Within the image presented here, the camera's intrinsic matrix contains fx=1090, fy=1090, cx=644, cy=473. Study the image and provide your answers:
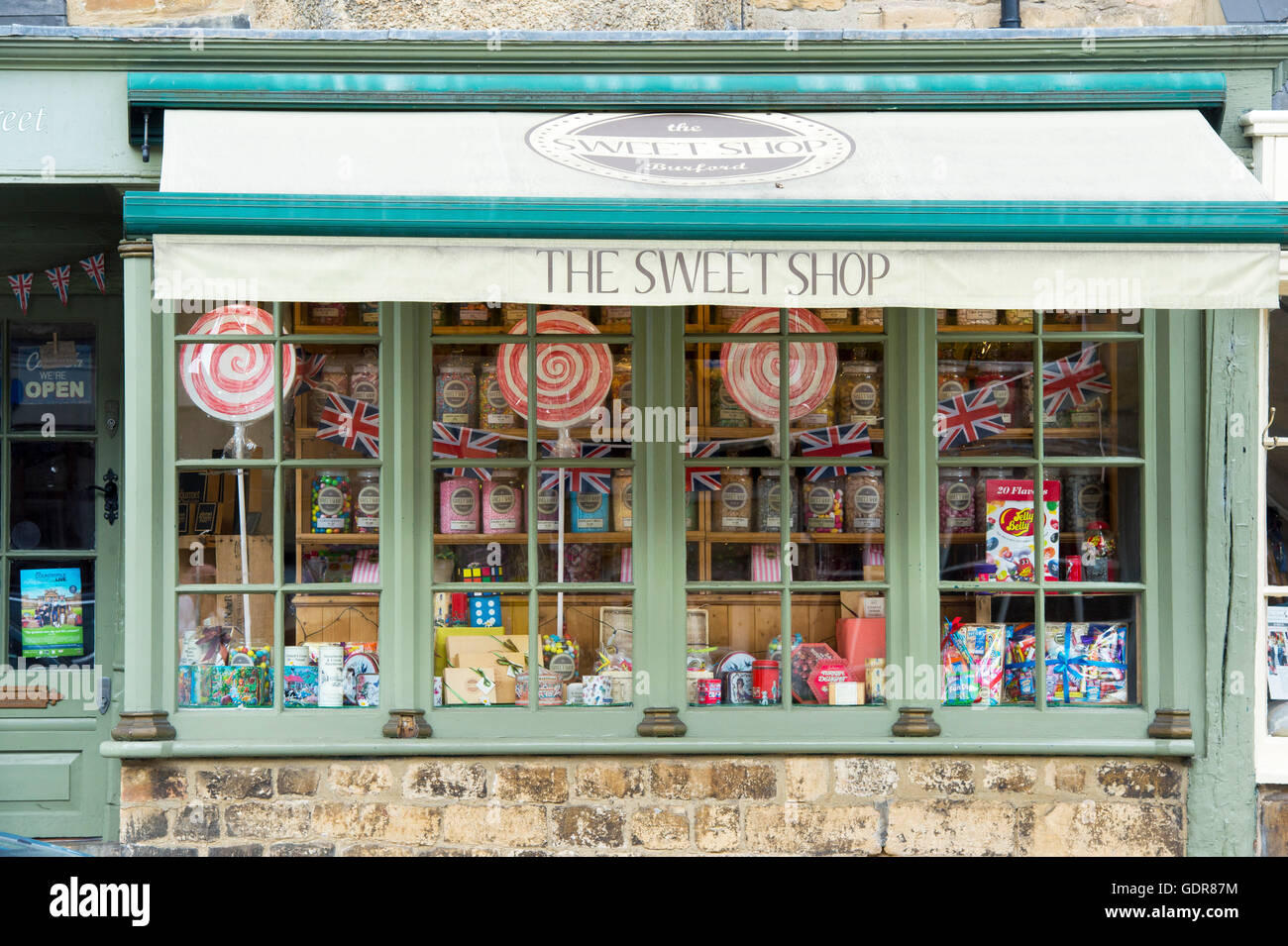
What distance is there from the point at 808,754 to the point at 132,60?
4160 millimetres

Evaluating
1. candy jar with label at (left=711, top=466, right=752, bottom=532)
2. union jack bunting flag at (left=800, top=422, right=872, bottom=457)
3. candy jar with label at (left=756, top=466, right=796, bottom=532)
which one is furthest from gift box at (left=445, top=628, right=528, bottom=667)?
union jack bunting flag at (left=800, top=422, right=872, bottom=457)

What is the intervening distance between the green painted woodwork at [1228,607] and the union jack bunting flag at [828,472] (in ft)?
4.90

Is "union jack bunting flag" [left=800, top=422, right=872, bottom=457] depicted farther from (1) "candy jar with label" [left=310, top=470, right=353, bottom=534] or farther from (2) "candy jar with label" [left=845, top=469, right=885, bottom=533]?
(1) "candy jar with label" [left=310, top=470, right=353, bottom=534]

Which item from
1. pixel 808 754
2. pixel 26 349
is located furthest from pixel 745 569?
pixel 26 349

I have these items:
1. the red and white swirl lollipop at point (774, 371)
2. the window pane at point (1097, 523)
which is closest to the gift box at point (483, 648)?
the red and white swirl lollipop at point (774, 371)

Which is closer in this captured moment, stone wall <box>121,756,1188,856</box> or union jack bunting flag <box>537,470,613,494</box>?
stone wall <box>121,756,1188,856</box>

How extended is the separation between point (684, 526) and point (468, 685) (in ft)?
3.92

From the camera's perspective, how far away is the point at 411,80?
4684 mm

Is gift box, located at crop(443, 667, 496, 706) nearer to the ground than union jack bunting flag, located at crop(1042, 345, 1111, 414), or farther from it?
nearer to the ground

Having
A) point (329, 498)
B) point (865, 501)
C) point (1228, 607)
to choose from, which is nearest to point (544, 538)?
point (329, 498)

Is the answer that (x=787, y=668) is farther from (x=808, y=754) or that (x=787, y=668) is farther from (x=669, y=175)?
(x=669, y=175)

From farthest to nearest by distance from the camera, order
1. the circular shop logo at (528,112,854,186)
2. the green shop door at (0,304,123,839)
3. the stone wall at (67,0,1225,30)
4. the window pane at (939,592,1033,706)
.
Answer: the stone wall at (67,0,1225,30)
the green shop door at (0,304,123,839)
the window pane at (939,592,1033,706)
the circular shop logo at (528,112,854,186)

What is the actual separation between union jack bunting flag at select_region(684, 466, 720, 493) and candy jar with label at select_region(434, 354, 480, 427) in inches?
39.2

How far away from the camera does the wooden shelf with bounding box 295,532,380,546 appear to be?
4.84m
